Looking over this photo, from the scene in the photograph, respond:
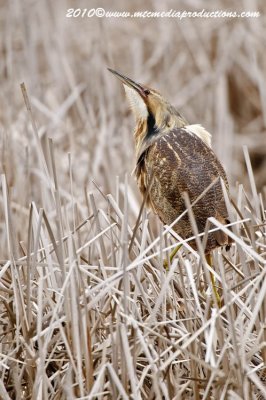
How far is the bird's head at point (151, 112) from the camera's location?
2725 millimetres

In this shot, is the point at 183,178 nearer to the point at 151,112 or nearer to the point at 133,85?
the point at 151,112

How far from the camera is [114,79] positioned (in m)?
4.25

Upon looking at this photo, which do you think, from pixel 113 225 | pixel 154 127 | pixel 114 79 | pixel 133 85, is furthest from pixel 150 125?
pixel 114 79

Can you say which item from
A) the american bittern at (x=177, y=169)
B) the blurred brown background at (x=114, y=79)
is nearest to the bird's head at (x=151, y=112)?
the american bittern at (x=177, y=169)

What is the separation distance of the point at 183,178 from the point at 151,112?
449 mm

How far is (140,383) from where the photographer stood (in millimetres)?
1795

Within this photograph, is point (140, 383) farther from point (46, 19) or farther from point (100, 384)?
point (46, 19)

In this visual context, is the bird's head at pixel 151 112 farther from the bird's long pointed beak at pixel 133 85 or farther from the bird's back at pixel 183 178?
the bird's back at pixel 183 178

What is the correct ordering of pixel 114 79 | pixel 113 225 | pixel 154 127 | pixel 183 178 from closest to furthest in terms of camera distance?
pixel 113 225 → pixel 183 178 → pixel 154 127 → pixel 114 79

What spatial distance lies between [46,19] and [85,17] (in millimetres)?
304

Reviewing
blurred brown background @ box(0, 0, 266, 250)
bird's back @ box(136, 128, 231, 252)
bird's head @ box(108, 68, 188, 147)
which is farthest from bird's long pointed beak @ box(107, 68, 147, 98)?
blurred brown background @ box(0, 0, 266, 250)

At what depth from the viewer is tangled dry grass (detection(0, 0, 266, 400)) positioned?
6.08ft

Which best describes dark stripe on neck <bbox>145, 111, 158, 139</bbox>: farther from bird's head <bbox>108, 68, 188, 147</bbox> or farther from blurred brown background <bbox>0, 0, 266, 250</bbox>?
blurred brown background <bbox>0, 0, 266, 250</bbox>

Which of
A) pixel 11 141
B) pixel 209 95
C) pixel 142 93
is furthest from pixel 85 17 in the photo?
pixel 142 93
